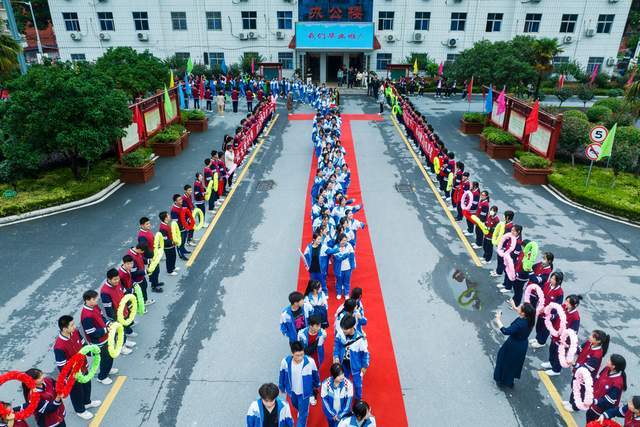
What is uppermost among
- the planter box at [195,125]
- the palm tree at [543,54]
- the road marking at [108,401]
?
the palm tree at [543,54]

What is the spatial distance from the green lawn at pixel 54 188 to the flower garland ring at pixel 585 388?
13.4 meters

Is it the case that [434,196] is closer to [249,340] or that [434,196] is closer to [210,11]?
[249,340]

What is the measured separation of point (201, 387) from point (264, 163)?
11774 mm

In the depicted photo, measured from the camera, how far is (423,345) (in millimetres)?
7457

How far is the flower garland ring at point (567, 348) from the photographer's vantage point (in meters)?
6.30

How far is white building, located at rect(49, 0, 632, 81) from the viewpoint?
36.3m

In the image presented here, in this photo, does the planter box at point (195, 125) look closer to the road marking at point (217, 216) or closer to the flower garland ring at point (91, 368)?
the road marking at point (217, 216)

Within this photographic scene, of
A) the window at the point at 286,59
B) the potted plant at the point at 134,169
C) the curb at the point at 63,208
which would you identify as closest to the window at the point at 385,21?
the window at the point at 286,59

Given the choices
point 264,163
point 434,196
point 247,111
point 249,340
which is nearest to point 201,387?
point 249,340

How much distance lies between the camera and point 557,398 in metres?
6.45

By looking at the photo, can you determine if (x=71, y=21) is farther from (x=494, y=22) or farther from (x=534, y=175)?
(x=534, y=175)

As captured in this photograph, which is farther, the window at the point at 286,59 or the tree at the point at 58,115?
the window at the point at 286,59

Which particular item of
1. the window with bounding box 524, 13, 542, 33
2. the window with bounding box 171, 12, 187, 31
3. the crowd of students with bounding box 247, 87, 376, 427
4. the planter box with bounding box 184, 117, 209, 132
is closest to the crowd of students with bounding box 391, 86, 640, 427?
the crowd of students with bounding box 247, 87, 376, 427

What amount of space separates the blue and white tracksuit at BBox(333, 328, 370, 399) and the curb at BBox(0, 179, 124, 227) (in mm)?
10420
